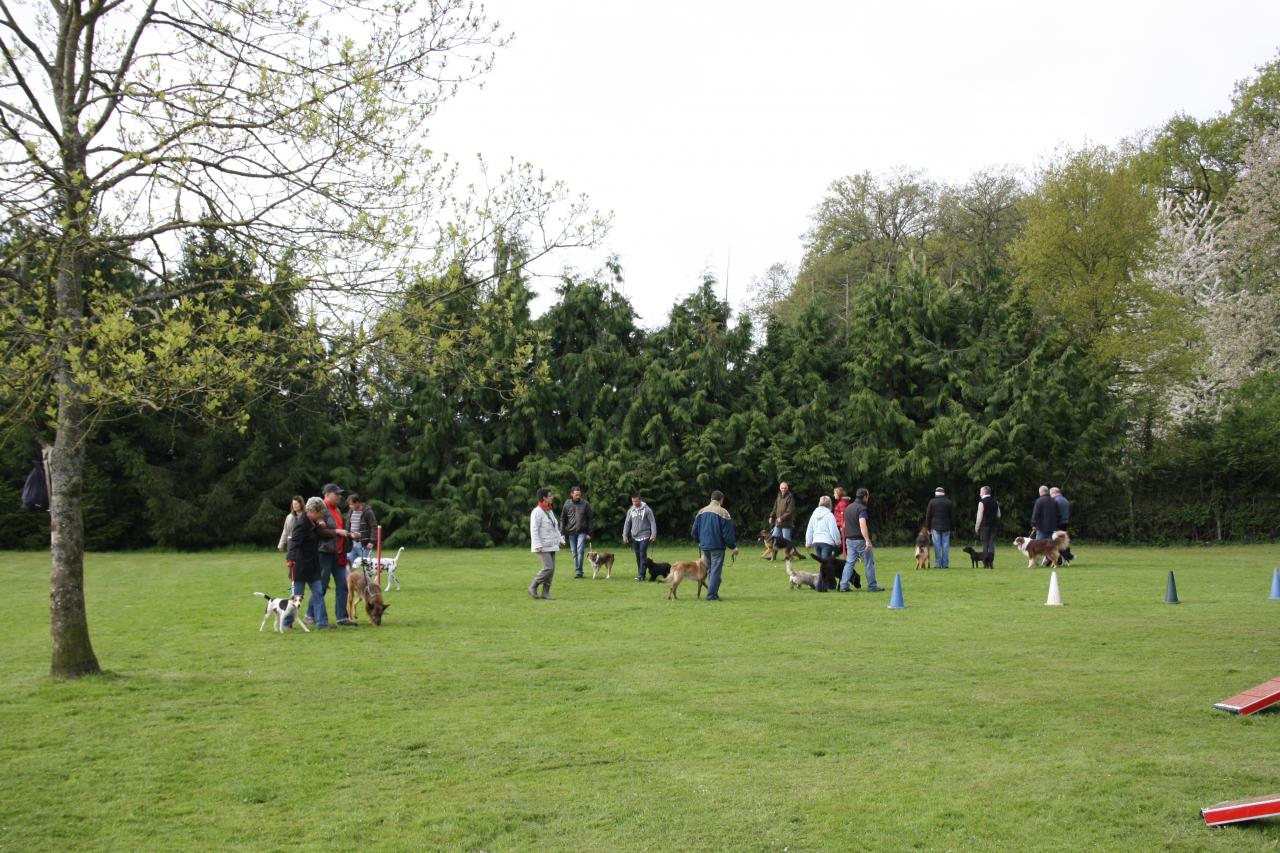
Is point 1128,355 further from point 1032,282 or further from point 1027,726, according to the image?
point 1027,726

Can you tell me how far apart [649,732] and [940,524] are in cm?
1648

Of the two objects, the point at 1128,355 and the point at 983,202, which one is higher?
the point at 983,202

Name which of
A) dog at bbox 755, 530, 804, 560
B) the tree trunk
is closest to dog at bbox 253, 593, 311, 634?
the tree trunk

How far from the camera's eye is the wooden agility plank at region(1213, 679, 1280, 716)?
8.47m

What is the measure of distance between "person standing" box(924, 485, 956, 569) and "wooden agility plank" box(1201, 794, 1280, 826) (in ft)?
57.5

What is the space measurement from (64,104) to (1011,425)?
95.2ft

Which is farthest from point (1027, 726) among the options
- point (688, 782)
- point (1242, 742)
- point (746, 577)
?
point (746, 577)

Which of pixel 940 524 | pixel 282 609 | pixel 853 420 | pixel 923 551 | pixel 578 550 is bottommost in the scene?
pixel 282 609

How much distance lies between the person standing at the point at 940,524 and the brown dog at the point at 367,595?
13.1 m

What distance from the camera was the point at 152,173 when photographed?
9.61 meters

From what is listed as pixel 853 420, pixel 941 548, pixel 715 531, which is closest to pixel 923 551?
pixel 941 548

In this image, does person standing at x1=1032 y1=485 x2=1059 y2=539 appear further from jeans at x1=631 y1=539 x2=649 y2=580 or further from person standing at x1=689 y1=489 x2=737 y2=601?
person standing at x1=689 y1=489 x2=737 y2=601

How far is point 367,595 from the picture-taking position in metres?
14.4

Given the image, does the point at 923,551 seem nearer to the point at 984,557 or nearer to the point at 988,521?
the point at 984,557
